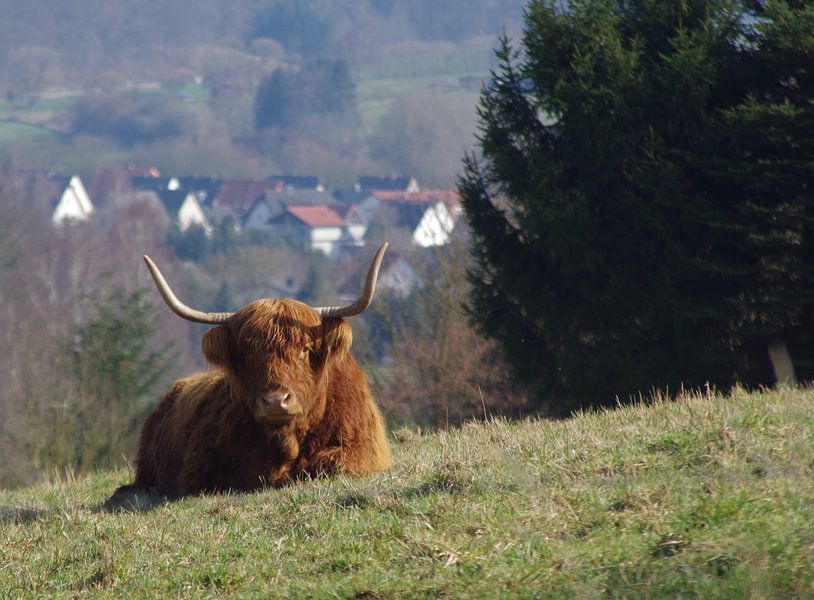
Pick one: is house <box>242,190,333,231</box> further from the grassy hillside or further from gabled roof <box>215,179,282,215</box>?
the grassy hillside

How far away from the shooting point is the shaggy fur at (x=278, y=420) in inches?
323

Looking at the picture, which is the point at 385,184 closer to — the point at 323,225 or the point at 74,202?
the point at 323,225

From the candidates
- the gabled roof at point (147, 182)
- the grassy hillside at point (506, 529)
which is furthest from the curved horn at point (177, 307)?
the gabled roof at point (147, 182)

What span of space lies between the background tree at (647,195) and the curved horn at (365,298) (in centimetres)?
882

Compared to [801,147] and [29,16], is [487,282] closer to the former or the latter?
[801,147]

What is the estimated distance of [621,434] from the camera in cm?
752

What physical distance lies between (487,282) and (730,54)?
6.64m

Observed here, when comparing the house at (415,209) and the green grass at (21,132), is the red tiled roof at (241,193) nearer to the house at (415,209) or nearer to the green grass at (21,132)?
the house at (415,209)

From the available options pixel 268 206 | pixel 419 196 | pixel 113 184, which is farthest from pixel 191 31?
pixel 419 196

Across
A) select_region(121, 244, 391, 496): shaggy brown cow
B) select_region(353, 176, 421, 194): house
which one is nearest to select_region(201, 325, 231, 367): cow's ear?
select_region(121, 244, 391, 496): shaggy brown cow

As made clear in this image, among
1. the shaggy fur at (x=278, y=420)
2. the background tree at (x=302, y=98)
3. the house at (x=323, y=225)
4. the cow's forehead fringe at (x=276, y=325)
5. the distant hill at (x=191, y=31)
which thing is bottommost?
the house at (x=323, y=225)

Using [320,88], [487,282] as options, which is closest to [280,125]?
[320,88]

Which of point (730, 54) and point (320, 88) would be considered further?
point (320, 88)

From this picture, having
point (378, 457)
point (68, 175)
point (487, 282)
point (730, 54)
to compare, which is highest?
point (730, 54)
